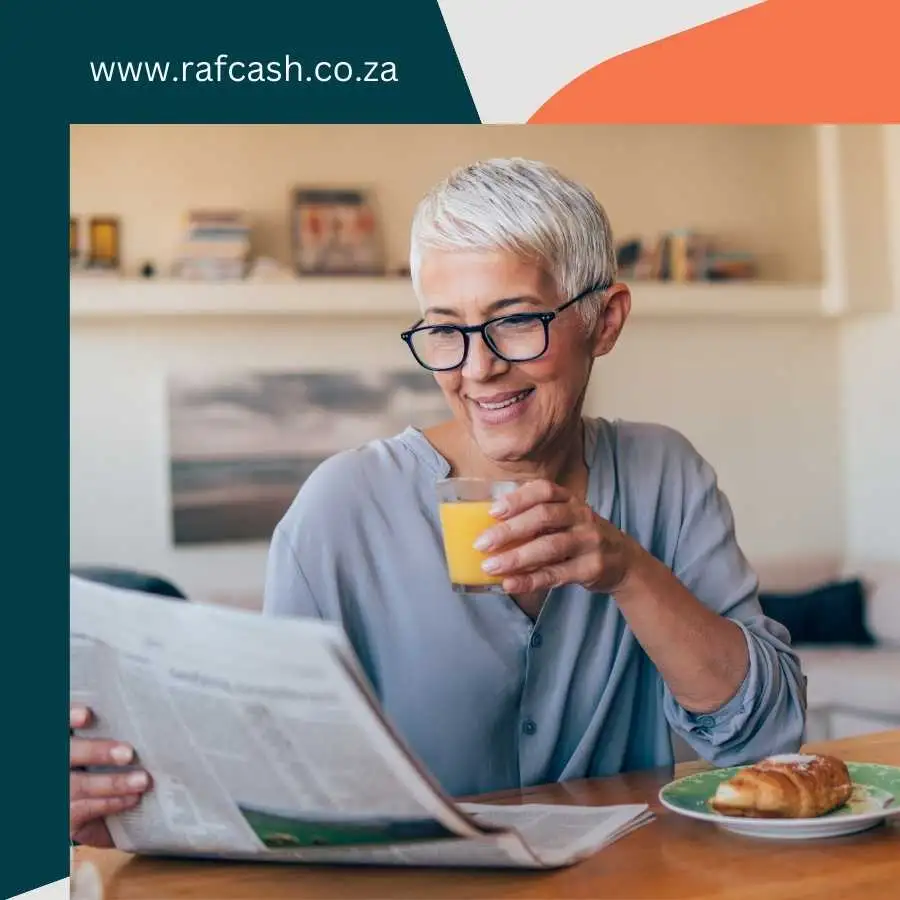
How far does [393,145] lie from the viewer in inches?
190

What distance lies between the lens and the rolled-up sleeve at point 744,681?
123 cm

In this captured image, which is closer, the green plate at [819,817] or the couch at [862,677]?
the green plate at [819,817]

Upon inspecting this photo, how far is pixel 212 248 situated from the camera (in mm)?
4520

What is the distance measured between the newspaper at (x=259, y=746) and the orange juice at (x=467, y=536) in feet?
0.78

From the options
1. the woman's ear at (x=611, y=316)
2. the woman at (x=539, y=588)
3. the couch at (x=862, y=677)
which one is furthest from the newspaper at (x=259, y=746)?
the couch at (x=862, y=677)

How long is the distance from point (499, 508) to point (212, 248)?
3634 mm

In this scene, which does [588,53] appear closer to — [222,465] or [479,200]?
[479,200]

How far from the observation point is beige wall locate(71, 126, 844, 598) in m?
4.61

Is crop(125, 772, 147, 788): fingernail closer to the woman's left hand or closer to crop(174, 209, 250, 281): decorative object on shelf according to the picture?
the woman's left hand

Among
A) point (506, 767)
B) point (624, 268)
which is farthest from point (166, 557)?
point (506, 767)

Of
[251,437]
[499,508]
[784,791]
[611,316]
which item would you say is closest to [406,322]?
[251,437]

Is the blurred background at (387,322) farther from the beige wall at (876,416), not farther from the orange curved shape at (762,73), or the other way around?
the orange curved shape at (762,73)

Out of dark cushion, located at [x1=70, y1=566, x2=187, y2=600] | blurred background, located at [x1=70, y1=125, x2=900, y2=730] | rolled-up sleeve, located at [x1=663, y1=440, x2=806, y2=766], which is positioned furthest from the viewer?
blurred background, located at [x1=70, y1=125, x2=900, y2=730]

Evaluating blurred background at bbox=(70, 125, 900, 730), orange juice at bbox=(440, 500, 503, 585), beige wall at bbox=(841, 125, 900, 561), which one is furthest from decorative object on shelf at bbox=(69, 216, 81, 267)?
orange juice at bbox=(440, 500, 503, 585)
